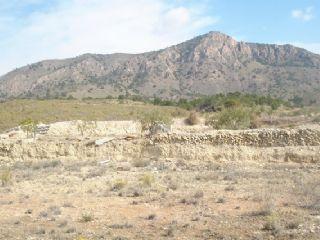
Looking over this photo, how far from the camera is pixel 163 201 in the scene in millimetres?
15586

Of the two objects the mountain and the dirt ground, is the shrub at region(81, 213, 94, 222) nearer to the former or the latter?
the dirt ground

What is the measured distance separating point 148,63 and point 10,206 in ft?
503

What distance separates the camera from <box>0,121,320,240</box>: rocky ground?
1209cm

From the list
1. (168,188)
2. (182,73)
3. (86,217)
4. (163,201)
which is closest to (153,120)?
(168,188)

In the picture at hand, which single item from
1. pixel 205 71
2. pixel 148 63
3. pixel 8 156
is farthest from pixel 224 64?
pixel 8 156

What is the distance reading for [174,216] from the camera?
44.1 feet

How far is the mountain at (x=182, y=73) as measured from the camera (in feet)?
446

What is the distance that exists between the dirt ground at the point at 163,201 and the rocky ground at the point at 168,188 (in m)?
0.03

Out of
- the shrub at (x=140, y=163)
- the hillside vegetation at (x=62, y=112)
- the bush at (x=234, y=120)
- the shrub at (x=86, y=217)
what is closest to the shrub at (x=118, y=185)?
the shrub at (x=86, y=217)

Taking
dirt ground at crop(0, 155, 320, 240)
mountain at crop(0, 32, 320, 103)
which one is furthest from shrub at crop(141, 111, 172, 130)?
mountain at crop(0, 32, 320, 103)

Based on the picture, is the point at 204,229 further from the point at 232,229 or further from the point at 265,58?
the point at 265,58

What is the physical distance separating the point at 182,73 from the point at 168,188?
466 feet

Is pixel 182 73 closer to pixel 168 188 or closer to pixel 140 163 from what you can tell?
pixel 140 163

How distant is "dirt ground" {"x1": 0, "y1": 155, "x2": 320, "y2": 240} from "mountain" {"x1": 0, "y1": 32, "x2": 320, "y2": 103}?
322 ft
